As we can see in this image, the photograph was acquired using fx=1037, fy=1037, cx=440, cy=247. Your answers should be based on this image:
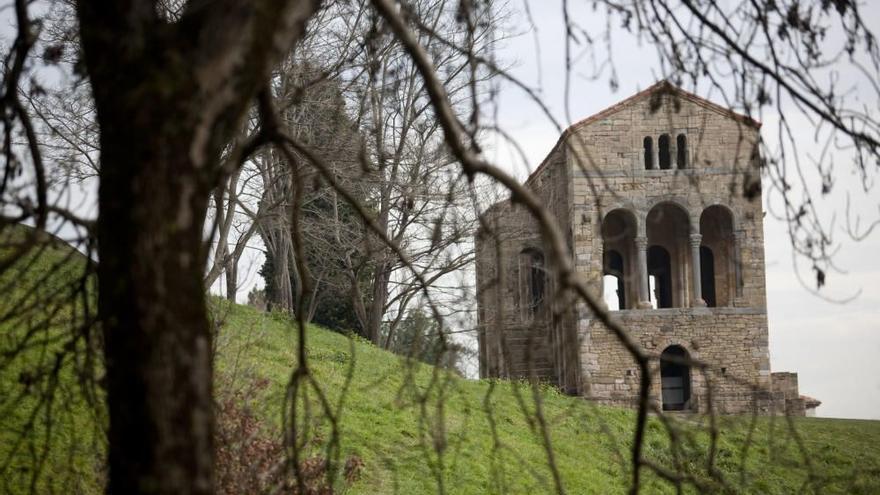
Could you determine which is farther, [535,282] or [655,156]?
[535,282]

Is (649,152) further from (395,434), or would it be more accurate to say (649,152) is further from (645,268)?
(395,434)

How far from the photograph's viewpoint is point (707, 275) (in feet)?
91.1

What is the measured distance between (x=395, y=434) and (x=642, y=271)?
50.0 ft

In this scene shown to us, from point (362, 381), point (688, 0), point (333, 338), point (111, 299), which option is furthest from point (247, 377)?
point (333, 338)

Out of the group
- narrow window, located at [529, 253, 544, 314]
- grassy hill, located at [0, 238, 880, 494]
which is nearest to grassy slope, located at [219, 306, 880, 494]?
grassy hill, located at [0, 238, 880, 494]

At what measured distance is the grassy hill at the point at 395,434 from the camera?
721 cm

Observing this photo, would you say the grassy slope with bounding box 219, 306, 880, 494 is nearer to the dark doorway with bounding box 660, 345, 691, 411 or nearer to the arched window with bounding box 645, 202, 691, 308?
the dark doorway with bounding box 660, 345, 691, 411

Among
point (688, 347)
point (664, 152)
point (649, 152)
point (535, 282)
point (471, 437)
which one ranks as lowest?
point (471, 437)

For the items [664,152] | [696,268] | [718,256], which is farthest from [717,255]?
[664,152]

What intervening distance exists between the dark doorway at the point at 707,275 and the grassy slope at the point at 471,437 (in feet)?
28.4

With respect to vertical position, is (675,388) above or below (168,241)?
below

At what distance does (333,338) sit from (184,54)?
15906 millimetres

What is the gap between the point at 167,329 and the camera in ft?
6.73

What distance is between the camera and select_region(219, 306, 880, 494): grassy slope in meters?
9.51
